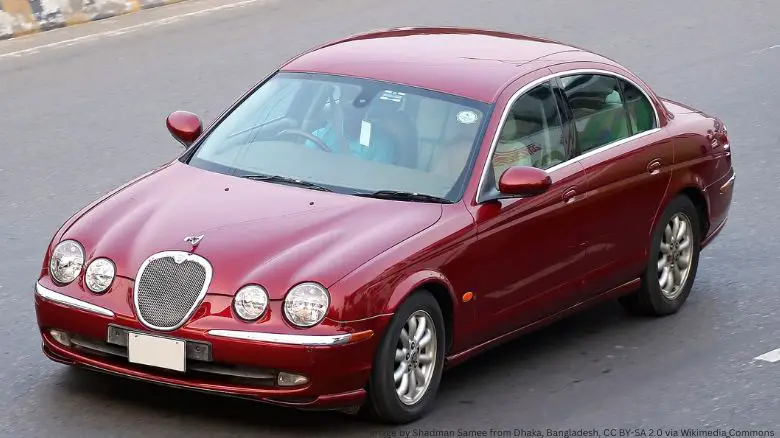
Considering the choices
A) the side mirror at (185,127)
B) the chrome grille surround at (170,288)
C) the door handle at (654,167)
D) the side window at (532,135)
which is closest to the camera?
the chrome grille surround at (170,288)

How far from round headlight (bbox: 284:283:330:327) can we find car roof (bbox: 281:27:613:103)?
5.87 ft

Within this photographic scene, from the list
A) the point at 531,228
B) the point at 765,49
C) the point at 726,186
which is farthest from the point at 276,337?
the point at 765,49

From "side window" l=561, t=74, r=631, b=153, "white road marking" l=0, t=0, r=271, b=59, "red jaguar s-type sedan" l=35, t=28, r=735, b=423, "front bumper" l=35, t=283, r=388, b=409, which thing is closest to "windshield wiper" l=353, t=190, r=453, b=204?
"red jaguar s-type sedan" l=35, t=28, r=735, b=423

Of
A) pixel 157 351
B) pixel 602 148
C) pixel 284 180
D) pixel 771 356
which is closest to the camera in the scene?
pixel 157 351

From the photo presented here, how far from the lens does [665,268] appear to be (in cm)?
971

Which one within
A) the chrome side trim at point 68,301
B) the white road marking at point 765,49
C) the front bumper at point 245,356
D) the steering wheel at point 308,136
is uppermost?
the steering wheel at point 308,136

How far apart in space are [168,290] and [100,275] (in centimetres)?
36

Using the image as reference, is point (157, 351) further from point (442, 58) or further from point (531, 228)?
point (442, 58)

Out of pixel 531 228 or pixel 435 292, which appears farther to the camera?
pixel 531 228

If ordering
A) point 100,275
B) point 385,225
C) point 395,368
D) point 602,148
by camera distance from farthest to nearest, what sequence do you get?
point 602,148
point 385,225
point 395,368
point 100,275

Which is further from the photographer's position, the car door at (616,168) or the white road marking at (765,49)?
the white road marking at (765,49)

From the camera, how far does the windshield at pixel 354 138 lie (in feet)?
27.0

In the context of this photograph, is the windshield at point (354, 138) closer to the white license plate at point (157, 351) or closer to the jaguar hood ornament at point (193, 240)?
the jaguar hood ornament at point (193, 240)

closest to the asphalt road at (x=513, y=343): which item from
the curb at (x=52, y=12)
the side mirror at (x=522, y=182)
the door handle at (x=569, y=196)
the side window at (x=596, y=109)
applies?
the curb at (x=52, y=12)
